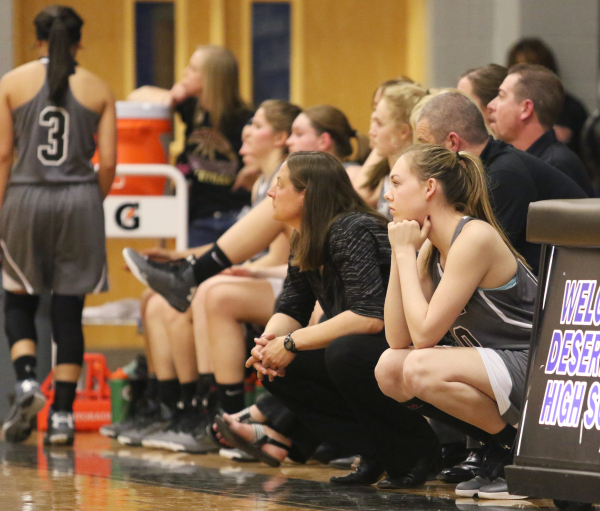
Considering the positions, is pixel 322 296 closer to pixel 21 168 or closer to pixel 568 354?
pixel 568 354

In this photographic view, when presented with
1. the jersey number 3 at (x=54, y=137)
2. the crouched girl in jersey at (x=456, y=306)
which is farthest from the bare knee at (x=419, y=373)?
the jersey number 3 at (x=54, y=137)

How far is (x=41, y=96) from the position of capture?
4.24m

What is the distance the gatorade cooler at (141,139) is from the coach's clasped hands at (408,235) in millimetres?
2564

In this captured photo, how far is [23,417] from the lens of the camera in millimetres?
4059

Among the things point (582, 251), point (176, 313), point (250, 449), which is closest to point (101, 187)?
point (176, 313)

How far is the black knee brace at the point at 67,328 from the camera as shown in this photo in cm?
421

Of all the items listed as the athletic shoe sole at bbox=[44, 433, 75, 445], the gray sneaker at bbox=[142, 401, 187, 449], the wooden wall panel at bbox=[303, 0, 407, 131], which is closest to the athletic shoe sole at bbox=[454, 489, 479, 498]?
the gray sneaker at bbox=[142, 401, 187, 449]

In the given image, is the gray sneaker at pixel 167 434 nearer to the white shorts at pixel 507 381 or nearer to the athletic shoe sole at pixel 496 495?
the athletic shoe sole at pixel 496 495

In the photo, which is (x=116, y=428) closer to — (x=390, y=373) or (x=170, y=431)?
(x=170, y=431)

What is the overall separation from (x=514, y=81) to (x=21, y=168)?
1.97 m

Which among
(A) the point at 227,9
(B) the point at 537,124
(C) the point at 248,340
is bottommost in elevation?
(C) the point at 248,340

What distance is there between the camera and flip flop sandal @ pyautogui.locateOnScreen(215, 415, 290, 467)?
3437mm

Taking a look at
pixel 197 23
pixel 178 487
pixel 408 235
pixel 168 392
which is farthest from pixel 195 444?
pixel 197 23

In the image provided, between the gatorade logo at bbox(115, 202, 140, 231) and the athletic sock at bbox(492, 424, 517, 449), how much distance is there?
8.52ft
